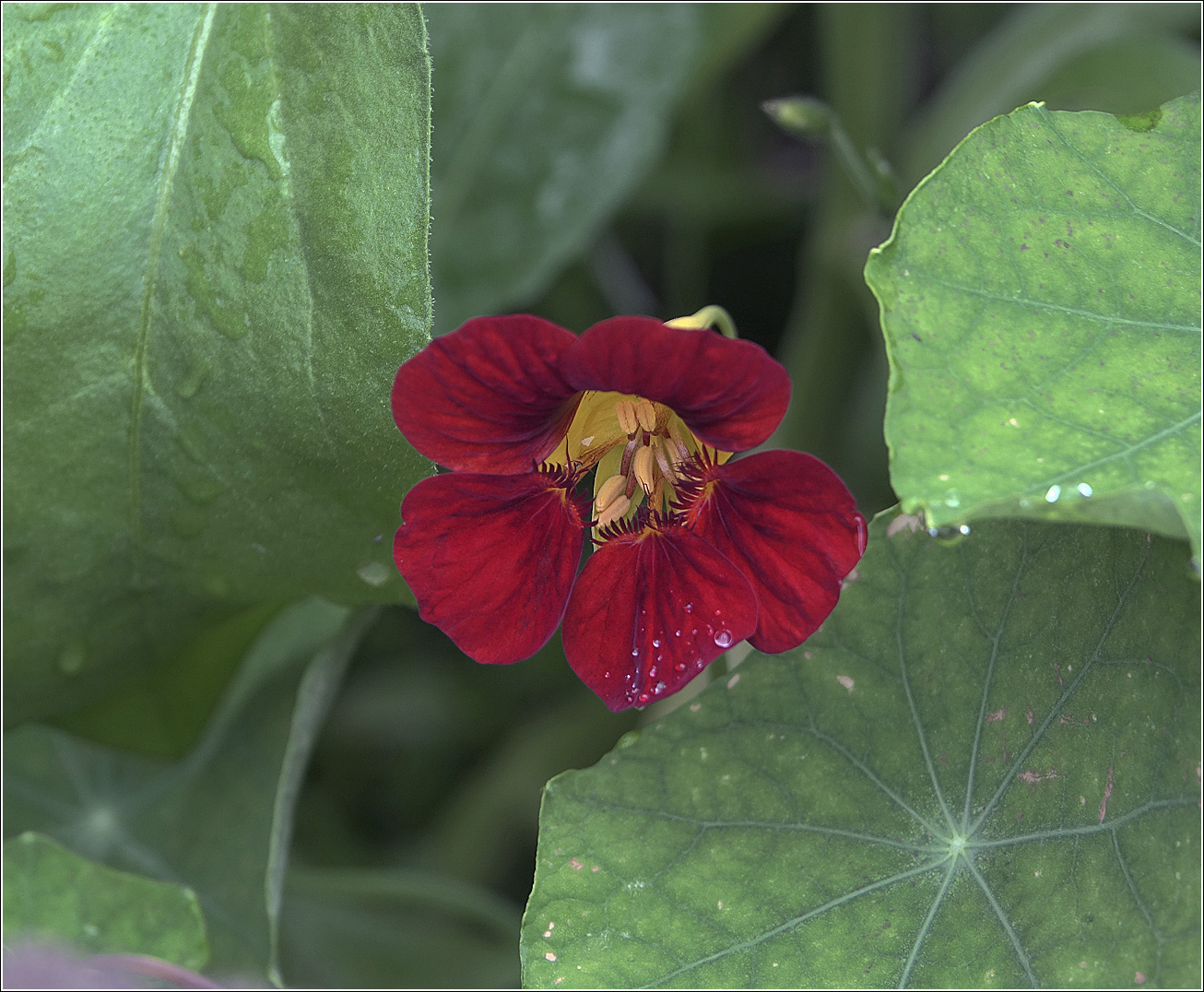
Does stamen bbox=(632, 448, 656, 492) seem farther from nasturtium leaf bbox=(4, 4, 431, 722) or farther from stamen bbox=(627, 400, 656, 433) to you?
nasturtium leaf bbox=(4, 4, 431, 722)

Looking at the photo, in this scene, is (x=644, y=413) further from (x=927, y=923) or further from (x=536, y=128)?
(x=536, y=128)

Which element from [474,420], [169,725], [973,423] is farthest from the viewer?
[169,725]

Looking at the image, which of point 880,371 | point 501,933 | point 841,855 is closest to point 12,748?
point 501,933

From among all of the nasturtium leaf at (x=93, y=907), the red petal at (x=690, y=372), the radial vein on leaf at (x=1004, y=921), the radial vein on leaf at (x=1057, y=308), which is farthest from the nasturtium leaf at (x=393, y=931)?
the radial vein on leaf at (x=1057, y=308)

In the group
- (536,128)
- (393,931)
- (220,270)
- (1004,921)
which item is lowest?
(393,931)

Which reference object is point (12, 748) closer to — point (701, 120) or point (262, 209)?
point (262, 209)

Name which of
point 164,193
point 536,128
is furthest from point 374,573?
point 536,128

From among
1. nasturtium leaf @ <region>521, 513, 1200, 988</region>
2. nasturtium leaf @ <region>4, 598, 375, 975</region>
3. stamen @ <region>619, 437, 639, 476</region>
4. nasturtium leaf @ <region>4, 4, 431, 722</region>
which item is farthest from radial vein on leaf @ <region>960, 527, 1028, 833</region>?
nasturtium leaf @ <region>4, 598, 375, 975</region>
